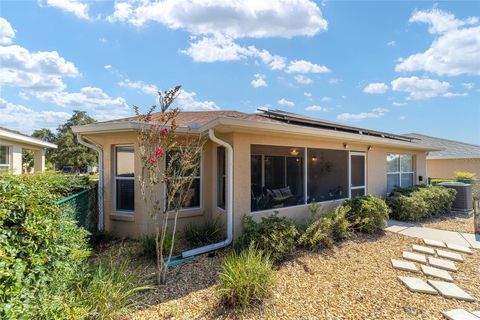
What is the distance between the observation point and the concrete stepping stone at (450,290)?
415cm

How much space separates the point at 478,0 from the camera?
333 inches

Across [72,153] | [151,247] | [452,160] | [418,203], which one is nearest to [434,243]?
[418,203]

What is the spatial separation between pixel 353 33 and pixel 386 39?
185 centimetres

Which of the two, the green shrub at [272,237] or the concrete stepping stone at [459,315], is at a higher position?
the green shrub at [272,237]

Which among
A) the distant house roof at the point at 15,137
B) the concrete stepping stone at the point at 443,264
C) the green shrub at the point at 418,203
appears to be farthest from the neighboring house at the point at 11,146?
the green shrub at the point at 418,203

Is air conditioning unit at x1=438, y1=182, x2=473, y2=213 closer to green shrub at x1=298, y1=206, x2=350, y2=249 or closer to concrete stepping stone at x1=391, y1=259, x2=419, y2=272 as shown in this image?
green shrub at x1=298, y1=206, x2=350, y2=249

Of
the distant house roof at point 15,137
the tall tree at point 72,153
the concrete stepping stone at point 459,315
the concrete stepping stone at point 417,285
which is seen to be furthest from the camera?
the tall tree at point 72,153

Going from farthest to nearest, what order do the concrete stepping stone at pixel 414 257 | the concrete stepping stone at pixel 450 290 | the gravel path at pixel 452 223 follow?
the gravel path at pixel 452 223
the concrete stepping stone at pixel 414 257
the concrete stepping stone at pixel 450 290

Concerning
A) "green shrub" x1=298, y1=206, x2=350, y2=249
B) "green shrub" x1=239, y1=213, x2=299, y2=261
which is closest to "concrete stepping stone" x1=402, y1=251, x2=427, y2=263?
"green shrub" x1=298, y1=206, x2=350, y2=249

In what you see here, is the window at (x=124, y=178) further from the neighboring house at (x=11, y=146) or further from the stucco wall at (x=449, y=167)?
the stucco wall at (x=449, y=167)

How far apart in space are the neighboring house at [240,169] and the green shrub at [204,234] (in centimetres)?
33

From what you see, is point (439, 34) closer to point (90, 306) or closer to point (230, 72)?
point (230, 72)

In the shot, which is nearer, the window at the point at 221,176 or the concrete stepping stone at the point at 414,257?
the concrete stepping stone at the point at 414,257

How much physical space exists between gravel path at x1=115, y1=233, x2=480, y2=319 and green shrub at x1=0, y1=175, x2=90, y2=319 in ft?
3.93
